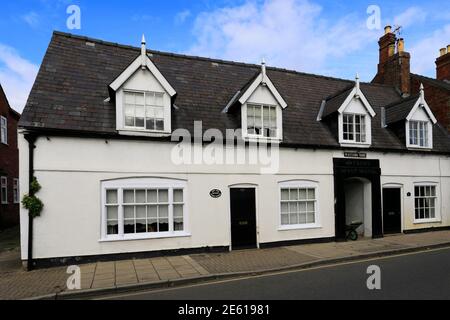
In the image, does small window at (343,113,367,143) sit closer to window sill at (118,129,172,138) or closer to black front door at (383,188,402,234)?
black front door at (383,188,402,234)

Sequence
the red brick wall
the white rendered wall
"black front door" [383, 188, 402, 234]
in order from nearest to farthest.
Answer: the white rendered wall < "black front door" [383, 188, 402, 234] < the red brick wall

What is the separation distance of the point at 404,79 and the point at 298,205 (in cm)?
1210

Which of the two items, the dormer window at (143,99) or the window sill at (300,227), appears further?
the window sill at (300,227)

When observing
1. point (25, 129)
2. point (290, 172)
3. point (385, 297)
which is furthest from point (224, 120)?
point (385, 297)

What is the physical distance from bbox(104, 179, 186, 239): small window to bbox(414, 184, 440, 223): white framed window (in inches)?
454

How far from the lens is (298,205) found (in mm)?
13266

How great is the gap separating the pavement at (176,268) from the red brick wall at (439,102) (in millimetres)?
8269

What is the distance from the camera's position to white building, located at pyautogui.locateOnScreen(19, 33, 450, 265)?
10.1 meters

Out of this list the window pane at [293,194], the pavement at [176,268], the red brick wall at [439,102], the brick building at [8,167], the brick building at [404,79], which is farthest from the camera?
the brick building at [8,167]

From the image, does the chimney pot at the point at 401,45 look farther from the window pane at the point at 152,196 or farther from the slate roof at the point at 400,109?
the window pane at the point at 152,196

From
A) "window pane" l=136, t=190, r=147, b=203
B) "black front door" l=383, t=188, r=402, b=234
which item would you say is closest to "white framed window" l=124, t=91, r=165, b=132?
"window pane" l=136, t=190, r=147, b=203

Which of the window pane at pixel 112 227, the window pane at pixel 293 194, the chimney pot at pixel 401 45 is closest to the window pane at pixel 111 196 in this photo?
the window pane at pixel 112 227

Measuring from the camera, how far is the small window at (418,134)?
15.8 meters
